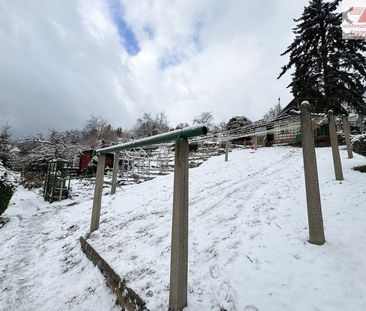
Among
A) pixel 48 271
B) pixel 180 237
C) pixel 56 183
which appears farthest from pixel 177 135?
pixel 56 183

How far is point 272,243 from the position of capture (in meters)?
2.47

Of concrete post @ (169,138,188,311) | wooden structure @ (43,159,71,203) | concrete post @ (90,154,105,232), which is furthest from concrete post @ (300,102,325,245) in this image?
wooden structure @ (43,159,71,203)

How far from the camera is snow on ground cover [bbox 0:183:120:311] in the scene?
7.41 ft

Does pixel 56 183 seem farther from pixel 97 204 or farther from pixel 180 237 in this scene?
pixel 180 237

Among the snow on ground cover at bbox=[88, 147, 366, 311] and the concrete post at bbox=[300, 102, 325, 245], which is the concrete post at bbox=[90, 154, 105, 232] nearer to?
the snow on ground cover at bbox=[88, 147, 366, 311]

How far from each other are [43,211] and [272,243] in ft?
23.7

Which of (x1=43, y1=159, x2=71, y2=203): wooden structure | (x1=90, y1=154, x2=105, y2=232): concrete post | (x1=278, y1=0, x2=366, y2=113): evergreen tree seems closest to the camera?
(x1=90, y1=154, x2=105, y2=232): concrete post

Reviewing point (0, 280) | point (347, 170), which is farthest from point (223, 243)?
point (347, 170)

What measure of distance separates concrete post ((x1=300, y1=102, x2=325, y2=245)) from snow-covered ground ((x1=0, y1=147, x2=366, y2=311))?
0.13 m

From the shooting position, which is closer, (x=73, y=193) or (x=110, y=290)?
(x=110, y=290)

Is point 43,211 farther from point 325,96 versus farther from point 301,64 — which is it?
point 301,64

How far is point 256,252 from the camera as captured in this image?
2.34 metres

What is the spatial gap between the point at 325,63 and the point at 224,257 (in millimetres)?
15099

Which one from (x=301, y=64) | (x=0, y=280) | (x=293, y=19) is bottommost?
(x=0, y=280)
